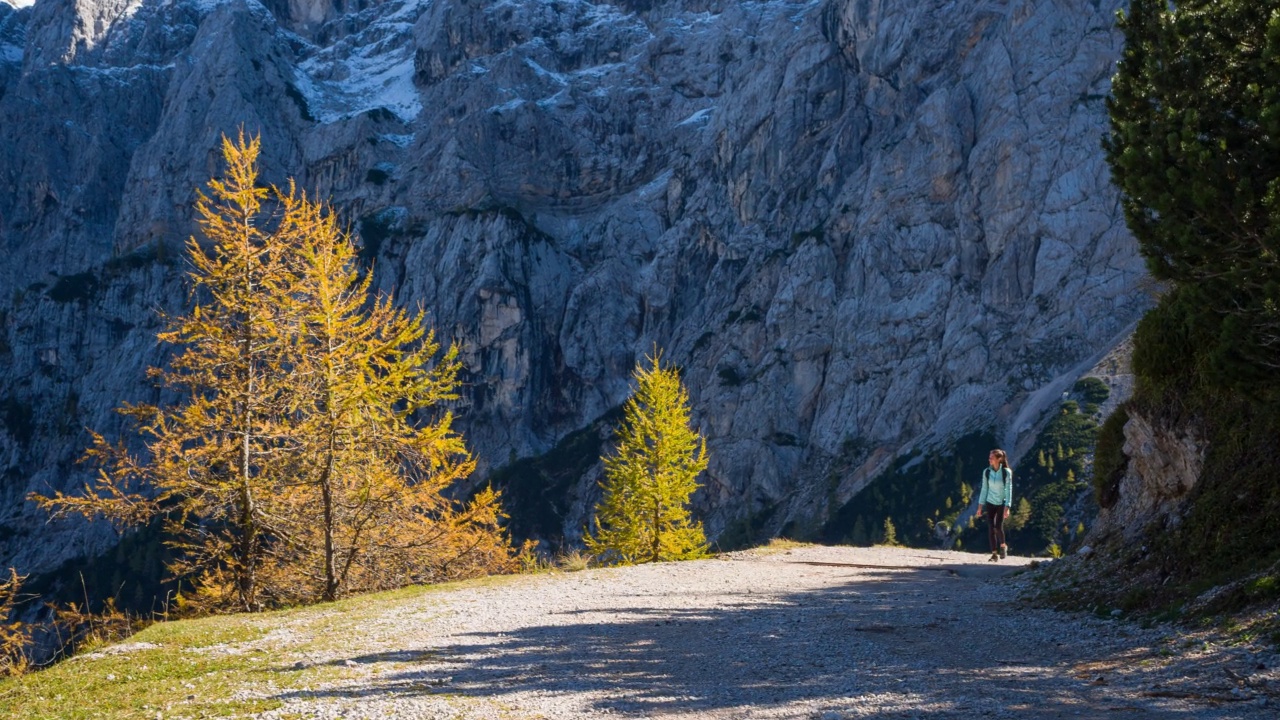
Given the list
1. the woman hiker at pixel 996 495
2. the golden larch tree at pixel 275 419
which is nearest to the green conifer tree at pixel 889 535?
the woman hiker at pixel 996 495

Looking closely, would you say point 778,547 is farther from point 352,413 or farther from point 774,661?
point 774,661

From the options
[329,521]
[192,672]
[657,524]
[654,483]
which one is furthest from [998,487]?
[192,672]

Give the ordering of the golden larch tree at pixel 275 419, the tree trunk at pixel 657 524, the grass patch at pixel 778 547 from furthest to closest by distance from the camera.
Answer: the tree trunk at pixel 657 524 < the grass patch at pixel 778 547 < the golden larch tree at pixel 275 419

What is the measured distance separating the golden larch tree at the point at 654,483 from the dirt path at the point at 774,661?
1713 cm

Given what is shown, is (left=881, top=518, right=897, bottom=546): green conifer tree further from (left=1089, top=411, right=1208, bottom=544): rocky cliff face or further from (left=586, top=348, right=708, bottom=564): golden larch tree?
(left=1089, top=411, right=1208, bottom=544): rocky cliff face

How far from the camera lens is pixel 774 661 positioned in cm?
991

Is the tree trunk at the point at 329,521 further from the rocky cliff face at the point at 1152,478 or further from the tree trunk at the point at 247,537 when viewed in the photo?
the rocky cliff face at the point at 1152,478

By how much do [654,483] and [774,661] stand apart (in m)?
22.6

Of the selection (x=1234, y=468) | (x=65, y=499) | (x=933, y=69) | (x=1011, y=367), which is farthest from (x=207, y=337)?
(x=933, y=69)

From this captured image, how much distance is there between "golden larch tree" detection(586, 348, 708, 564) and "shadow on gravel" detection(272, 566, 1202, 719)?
19272 mm

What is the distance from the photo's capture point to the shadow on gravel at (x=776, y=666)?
807cm

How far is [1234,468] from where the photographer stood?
11.6 metres

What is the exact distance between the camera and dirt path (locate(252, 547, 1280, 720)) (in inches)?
311

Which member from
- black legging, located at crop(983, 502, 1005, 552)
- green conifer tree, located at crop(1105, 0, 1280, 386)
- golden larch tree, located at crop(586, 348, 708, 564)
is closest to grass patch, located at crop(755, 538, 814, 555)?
black legging, located at crop(983, 502, 1005, 552)
